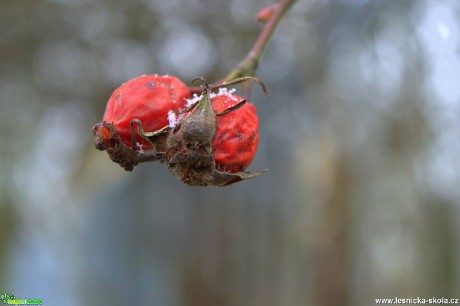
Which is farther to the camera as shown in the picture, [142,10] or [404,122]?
[142,10]

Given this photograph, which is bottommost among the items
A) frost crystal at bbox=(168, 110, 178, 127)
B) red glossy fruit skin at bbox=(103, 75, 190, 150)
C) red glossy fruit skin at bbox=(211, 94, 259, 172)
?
red glossy fruit skin at bbox=(211, 94, 259, 172)

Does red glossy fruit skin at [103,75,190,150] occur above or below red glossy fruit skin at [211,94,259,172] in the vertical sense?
above

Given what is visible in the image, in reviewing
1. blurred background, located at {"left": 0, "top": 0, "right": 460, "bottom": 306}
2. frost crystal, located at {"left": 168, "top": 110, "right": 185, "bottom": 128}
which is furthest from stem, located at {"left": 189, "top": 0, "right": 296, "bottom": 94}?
blurred background, located at {"left": 0, "top": 0, "right": 460, "bottom": 306}

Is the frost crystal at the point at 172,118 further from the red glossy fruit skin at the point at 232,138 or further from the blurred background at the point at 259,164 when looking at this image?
the blurred background at the point at 259,164

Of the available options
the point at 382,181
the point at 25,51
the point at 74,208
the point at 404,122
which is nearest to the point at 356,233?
the point at 382,181

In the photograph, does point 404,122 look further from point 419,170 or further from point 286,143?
point 286,143

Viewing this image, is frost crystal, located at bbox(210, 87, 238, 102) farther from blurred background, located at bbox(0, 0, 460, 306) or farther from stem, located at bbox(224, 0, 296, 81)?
blurred background, located at bbox(0, 0, 460, 306)
